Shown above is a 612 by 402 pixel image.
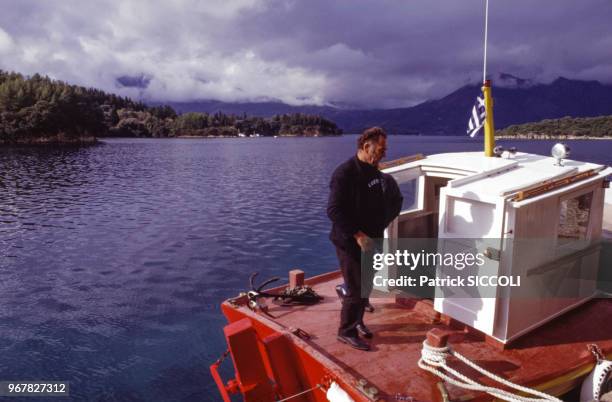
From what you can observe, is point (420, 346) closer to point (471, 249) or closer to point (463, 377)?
point (463, 377)

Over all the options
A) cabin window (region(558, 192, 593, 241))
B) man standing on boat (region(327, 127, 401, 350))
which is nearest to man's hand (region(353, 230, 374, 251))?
man standing on boat (region(327, 127, 401, 350))

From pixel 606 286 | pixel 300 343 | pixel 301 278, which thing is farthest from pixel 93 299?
pixel 606 286

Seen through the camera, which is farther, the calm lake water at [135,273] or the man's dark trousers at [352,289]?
the calm lake water at [135,273]

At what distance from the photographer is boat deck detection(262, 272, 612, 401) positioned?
515 cm

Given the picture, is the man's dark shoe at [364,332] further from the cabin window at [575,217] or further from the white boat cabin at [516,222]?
the cabin window at [575,217]

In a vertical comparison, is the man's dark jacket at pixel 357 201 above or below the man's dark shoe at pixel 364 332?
above

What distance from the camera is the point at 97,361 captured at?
9438mm

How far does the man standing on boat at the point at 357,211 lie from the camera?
5.33 m

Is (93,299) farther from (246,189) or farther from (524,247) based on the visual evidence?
(246,189)

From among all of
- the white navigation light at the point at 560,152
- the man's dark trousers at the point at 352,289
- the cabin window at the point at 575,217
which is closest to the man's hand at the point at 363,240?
the man's dark trousers at the point at 352,289

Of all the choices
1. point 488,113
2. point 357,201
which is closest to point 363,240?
point 357,201

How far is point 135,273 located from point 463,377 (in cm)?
1281

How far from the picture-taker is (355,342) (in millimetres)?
5832

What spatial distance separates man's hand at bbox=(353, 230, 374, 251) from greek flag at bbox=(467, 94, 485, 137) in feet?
11.6
